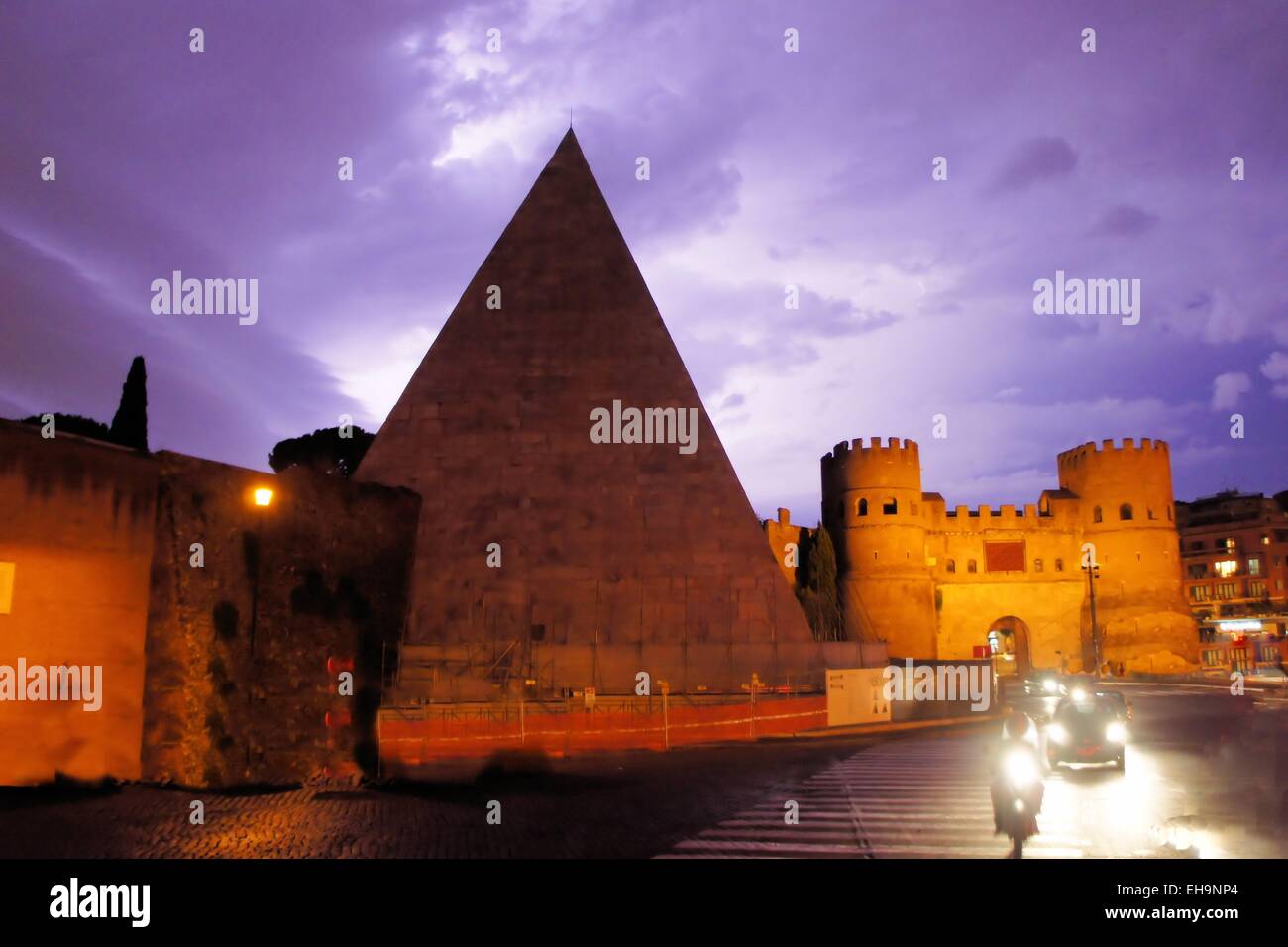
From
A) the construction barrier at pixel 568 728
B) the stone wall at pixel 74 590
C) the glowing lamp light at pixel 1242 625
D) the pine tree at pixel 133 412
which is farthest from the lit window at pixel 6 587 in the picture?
the glowing lamp light at pixel 1242 625

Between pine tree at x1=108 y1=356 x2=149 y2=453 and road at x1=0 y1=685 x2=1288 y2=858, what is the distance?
1955 cm

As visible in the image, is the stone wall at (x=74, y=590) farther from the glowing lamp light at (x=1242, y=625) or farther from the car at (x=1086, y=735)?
the glowing lamp light at (x=1242, y=625)

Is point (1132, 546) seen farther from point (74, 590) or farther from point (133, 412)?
point (74, 590)

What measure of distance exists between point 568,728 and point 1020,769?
8.89 m

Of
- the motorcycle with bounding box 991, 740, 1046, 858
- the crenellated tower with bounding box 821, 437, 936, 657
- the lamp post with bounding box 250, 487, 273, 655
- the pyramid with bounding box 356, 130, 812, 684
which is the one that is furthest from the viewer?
the crenellated tower with bounding box 821, 437, 936, 657

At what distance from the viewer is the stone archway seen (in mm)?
50856

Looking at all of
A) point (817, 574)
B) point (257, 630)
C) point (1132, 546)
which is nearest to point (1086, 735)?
point (257, 630)

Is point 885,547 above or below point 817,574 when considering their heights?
above

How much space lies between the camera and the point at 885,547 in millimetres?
49250

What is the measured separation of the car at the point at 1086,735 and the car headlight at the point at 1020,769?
5119 millimetres

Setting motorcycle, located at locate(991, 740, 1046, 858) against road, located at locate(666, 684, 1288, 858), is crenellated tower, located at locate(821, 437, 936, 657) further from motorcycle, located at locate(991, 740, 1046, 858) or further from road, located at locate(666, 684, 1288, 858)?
motorcycle, located at locate(991, 740, 1046, 858)

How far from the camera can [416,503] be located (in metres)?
12.8

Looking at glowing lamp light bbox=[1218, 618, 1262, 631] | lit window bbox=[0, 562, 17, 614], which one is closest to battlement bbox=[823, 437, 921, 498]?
glowing lamp light bbox=[1218, 618, 1262, 631]
